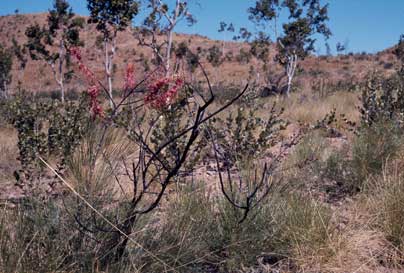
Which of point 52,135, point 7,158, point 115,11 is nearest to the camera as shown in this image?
point 52,135

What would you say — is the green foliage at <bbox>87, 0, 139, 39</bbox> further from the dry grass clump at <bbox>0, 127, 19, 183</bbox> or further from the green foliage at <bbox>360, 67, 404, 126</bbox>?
the green foliage at <bbox>360, 67, 404, 126</bbox>

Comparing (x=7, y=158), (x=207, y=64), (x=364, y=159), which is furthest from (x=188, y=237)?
(x=207, y=64)

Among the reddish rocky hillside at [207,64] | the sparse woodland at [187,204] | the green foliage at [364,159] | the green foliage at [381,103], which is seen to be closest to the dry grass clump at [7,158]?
the sparse woodland at [187,204]

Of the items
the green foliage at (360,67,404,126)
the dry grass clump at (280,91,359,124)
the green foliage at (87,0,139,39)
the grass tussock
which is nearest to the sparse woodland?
the grass tussock

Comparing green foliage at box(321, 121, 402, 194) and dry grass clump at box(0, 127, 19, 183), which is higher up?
green foliage at box(321, 121, 402, 194)

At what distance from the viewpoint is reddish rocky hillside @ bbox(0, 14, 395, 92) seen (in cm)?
3622

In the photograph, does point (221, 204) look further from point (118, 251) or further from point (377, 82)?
point (377, 82)

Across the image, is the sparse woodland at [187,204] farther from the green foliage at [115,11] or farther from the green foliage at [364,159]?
the green foliage at [115,11]

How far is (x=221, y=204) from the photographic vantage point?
312cm

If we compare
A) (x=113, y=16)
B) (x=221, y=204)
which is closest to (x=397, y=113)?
(x=221, y=204)

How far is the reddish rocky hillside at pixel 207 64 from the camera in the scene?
36219mm

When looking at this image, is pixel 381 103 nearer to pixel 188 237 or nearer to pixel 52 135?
pixel 52 135

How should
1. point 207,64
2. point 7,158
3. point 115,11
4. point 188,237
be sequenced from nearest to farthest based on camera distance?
1. point 188,237
2. point 7,158
3. point 115,11
4. point 207,64

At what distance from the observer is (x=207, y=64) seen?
4944 centimetres
